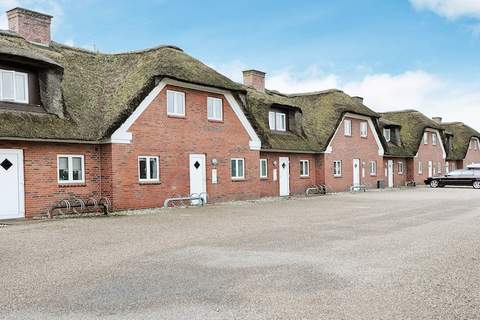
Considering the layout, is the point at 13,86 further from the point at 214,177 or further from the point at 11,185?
the point at 214,177

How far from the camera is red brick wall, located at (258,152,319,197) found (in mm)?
28234

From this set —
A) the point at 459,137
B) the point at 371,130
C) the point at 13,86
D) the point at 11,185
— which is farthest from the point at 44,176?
the point at 459,137

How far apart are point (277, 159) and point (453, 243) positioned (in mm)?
18061

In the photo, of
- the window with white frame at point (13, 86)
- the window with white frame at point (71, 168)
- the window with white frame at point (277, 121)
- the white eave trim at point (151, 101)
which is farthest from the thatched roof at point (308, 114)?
the window with white frame at point (13, 86)

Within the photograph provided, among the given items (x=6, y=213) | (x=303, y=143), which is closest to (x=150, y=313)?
(x=6, y=213)

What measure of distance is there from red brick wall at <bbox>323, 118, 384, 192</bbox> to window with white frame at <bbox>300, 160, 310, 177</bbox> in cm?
121

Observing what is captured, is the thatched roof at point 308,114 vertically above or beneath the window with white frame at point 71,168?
above

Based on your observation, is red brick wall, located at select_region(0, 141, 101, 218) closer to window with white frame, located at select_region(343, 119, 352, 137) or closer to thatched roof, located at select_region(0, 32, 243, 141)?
thatched roof, located at select_region(0, 32, 243, 141)

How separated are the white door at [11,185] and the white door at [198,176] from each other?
7.70 meters

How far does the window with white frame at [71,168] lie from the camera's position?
18031 millimetres

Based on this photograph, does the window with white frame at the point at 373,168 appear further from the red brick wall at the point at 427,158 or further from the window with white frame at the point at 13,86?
the window with white frame at the point at 13,86

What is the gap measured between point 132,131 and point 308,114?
17646 millimetres

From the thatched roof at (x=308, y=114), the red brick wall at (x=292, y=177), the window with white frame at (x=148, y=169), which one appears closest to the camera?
the window with white frame at (x=148, y=169)

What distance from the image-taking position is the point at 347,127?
35.8 metres
